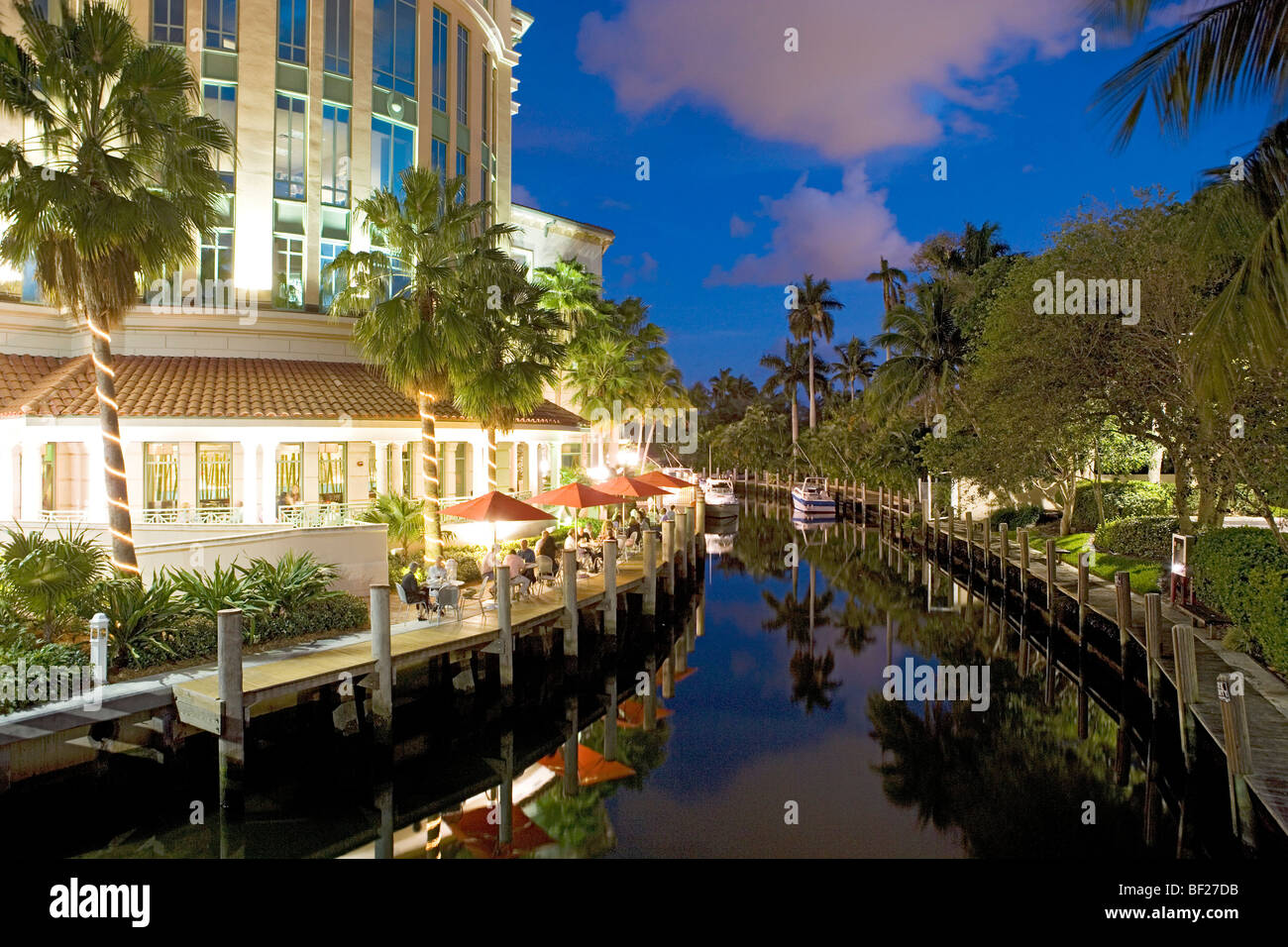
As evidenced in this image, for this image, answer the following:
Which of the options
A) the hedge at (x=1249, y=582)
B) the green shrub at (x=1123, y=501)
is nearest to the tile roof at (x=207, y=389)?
the hedge at (x=1249, y=582)

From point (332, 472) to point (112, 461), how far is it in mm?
11845

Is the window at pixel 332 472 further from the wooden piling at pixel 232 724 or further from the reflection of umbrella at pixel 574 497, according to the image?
the wooden piling at pixel 232 724

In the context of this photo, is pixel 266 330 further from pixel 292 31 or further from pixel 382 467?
pixel 292 31

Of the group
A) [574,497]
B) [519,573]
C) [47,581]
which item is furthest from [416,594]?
[574,497]

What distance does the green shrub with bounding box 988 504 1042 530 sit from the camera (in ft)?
122

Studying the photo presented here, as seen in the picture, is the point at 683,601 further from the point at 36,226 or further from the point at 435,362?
the point at 36,226

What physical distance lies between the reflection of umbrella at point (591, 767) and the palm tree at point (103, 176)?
8756 millimetres

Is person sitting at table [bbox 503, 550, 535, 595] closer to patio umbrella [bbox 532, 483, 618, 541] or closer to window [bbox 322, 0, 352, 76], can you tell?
patio umbrella [bbox 532, 483, 618, 541]

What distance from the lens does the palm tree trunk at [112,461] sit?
16.3 metres

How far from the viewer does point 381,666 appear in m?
14.2

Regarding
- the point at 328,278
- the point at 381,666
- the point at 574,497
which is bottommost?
the point at 381,666

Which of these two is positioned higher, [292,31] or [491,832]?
[292,31]

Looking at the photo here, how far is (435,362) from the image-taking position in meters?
23.0

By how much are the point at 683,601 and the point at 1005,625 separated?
1045 cm
